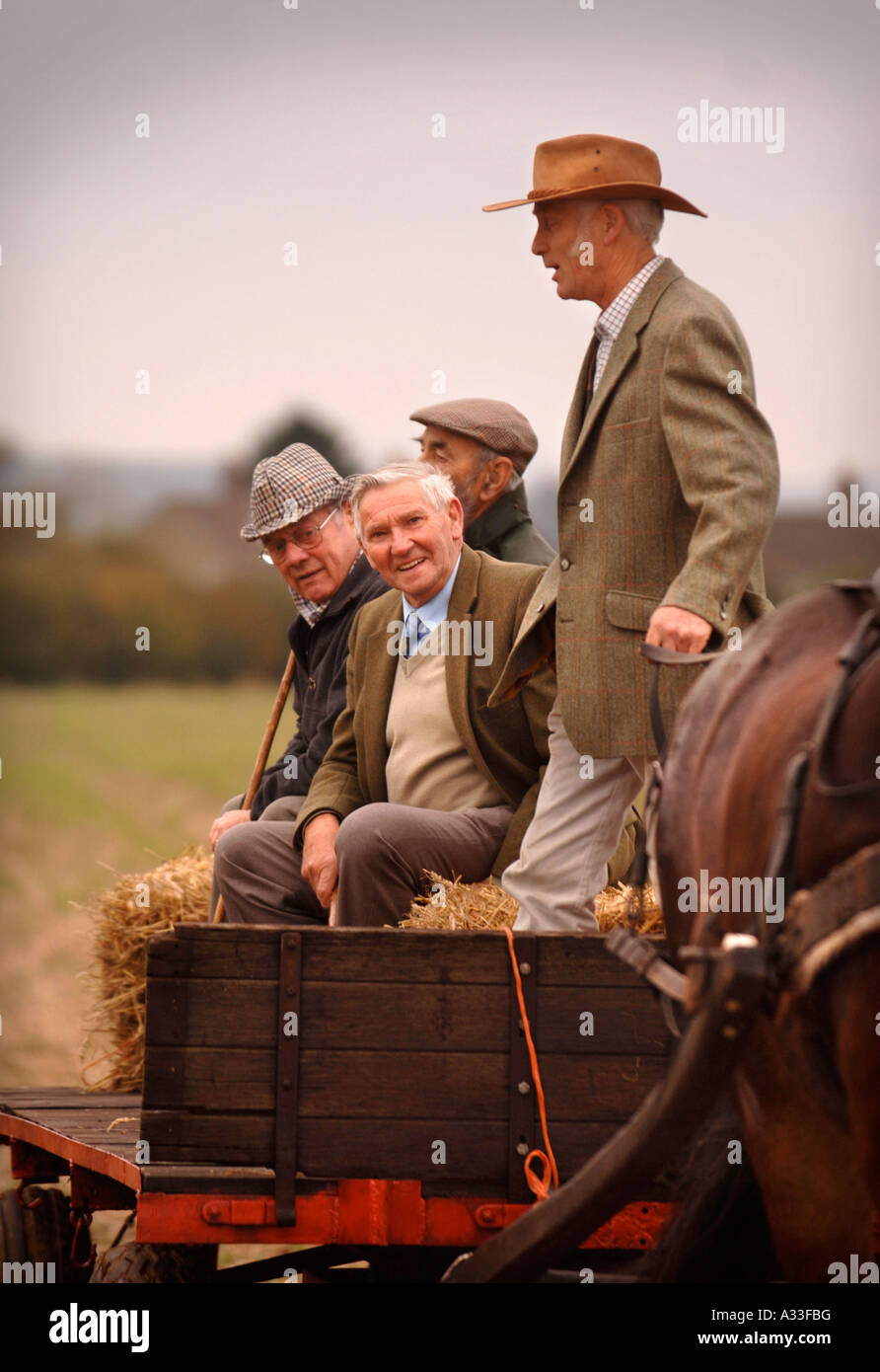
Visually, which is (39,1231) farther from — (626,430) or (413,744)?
(626,430)

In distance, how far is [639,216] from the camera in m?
2.79

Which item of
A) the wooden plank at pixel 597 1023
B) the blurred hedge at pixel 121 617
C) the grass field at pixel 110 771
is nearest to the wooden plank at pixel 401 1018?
the wooden plank at pixel 597 1023

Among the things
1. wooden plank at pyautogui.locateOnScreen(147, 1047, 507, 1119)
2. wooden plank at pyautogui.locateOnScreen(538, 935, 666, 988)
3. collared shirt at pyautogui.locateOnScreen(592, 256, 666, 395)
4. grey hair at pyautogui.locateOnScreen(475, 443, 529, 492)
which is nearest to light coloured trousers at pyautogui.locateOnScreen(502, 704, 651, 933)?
wooden plank at pyautogui.locateOnScreen(538, 935, 666, 988)

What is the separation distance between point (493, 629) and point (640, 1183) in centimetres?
164

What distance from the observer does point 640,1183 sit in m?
1.63

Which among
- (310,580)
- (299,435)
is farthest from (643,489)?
(299,435)

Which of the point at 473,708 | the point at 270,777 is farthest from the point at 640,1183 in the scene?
the point at 270,777

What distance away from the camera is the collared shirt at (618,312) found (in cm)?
273

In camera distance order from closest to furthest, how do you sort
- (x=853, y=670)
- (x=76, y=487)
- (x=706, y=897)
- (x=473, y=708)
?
1. (x=853, y=670)
2. (x=706, y=897)
3. (x=473, y=708)
4. (x=76, y=487)

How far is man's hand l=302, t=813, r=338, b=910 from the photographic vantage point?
3012 mm

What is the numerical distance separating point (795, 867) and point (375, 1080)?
3.17ft

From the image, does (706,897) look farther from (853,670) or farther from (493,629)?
(493,629)
